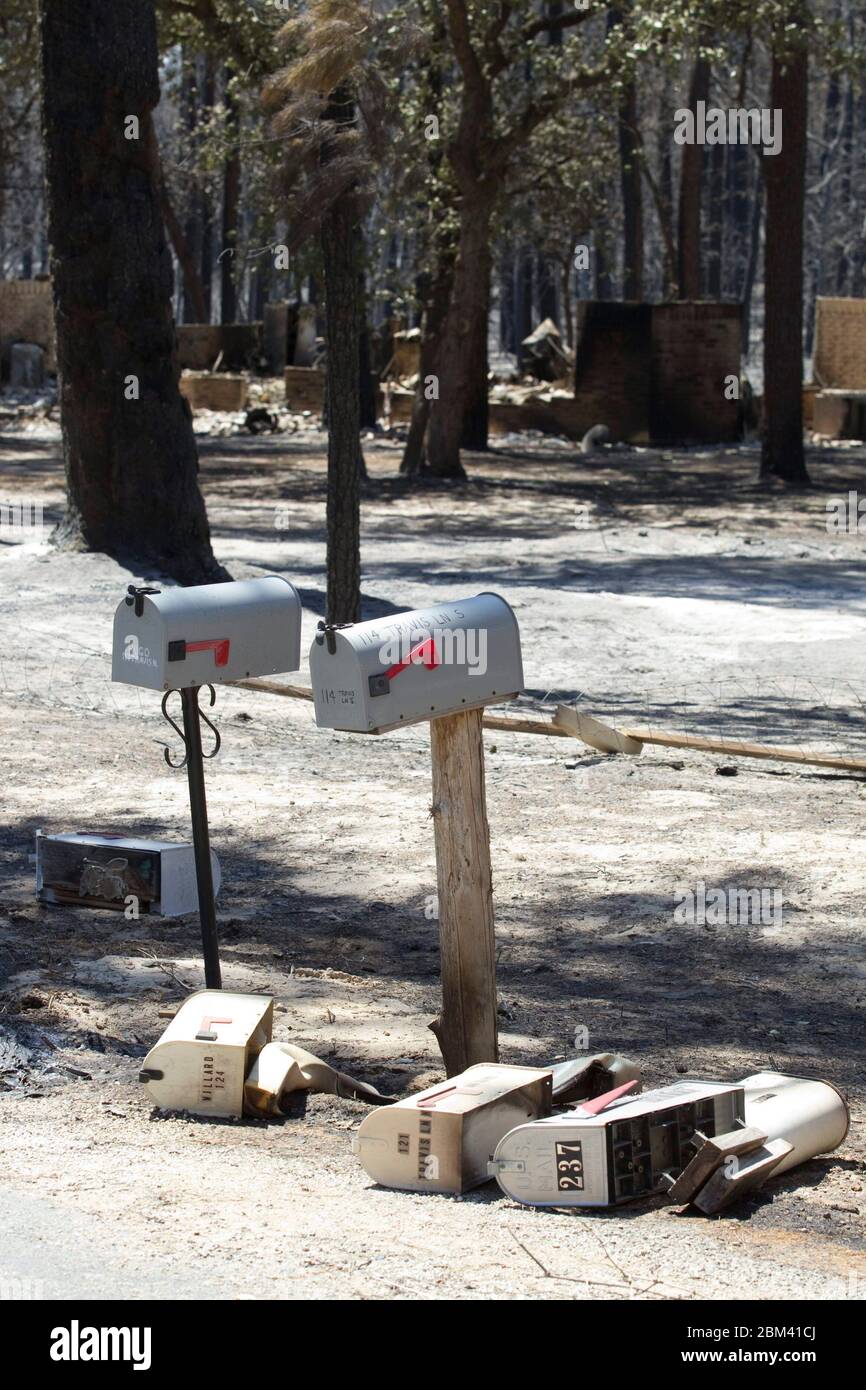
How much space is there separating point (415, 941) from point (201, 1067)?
6.25 feet

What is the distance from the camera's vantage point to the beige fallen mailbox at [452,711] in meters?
4.20

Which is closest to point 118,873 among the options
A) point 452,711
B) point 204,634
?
point 204,634

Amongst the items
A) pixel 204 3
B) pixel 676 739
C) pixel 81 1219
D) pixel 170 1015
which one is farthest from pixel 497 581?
pixel 81 1219

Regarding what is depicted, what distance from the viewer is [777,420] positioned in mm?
23391

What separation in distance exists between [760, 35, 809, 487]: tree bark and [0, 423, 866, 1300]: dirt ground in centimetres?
849

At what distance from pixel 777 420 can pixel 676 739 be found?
50.4 feet

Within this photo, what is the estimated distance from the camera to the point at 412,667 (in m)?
4.23

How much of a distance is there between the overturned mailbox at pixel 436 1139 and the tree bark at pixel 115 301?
10270 millimetres
